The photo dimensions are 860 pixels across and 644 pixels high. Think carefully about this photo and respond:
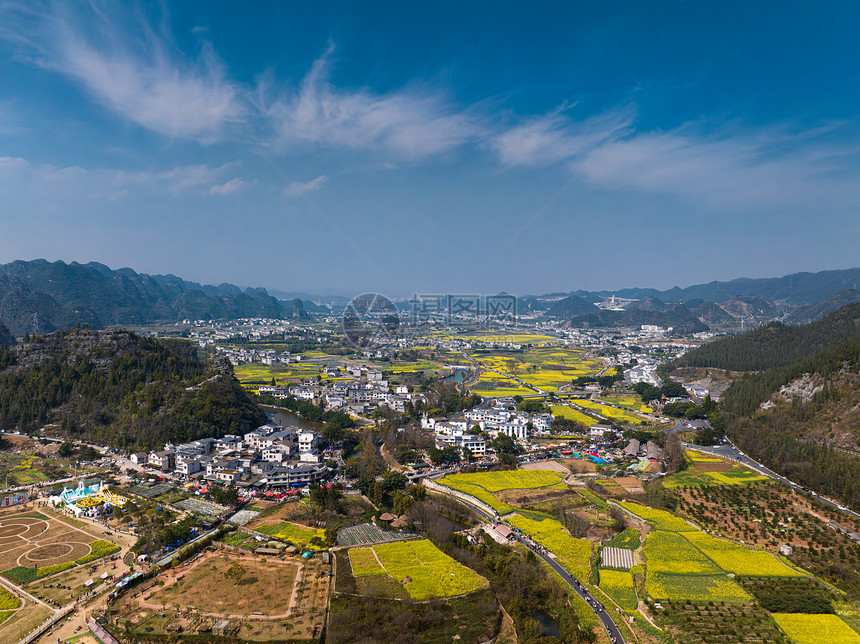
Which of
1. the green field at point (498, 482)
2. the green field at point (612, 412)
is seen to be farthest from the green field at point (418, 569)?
the green field at point (612, 412)

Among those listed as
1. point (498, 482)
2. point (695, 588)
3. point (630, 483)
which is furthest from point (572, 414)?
point (695, 588)

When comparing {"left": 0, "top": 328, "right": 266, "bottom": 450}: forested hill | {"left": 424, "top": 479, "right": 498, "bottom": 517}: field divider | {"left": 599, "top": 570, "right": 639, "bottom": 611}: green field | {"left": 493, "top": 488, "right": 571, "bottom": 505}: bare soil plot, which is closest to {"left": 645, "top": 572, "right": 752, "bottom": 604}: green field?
{"left": 599, "top": 570, "right": 639, "bottom": 611}: green field

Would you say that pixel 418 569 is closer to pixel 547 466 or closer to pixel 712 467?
pixel 547 466

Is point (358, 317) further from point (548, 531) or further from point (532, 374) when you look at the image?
point (548, 531)

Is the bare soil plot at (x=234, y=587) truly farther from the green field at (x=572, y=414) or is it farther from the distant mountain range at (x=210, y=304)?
Answer: the distant mountain range at (x=210, y=304)

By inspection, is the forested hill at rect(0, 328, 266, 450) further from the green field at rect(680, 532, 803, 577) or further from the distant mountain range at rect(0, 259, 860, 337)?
the distant mountain range at rect(0, 259, 860, 337)

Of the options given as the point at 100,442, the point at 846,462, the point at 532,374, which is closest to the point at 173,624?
the point at 100,442
